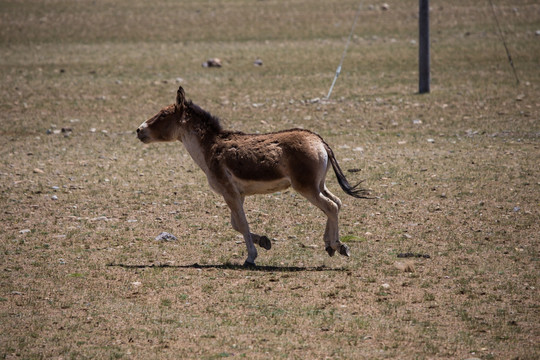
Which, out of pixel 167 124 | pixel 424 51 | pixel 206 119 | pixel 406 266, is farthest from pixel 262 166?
pixel 424 51

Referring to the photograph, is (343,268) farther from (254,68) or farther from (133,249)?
(254,68)

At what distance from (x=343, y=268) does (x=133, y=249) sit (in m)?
3.37

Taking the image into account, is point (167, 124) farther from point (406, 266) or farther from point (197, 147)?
point (406, 266)

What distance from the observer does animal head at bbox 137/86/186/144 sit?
11338 mm

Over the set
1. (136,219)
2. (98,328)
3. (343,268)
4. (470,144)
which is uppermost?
(98,328)

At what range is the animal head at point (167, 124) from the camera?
37.2 feet

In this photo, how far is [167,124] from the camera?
37.5ft

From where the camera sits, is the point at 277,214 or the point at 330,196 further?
the point at 277,214

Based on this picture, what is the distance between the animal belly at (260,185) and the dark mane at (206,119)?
3.43ft

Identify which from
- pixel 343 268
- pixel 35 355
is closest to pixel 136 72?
pixel 343 268

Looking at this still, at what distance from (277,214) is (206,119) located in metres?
2.63

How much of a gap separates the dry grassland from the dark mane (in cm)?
188

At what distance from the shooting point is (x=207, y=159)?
1097cm

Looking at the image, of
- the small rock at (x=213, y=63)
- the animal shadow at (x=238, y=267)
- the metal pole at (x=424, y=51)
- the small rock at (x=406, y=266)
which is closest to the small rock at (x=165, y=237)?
the animal shadow at (x=238, y=267)
